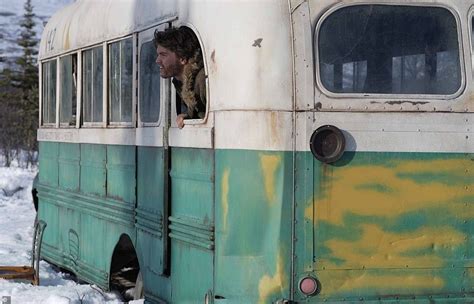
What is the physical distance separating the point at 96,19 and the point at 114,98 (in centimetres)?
83

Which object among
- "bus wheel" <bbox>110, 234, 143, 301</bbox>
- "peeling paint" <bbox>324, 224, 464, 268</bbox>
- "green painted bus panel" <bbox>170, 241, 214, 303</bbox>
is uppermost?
"peeling paint" <bbox>324, 224, 464, 268</bbox>

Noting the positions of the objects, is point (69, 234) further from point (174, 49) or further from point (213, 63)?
point (213, 63)

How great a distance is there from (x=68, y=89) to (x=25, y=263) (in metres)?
2.19

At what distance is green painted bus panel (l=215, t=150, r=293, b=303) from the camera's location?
5.11 metres

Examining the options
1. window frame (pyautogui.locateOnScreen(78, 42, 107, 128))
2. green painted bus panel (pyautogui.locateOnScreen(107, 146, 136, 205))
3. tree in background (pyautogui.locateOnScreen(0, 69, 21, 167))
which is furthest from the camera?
tree in background (pyautogui.locateOnScreen(0, 69, 21, 167))

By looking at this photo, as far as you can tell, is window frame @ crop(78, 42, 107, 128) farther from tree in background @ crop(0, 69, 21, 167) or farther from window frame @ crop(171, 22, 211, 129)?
tree in background @ crop(0, 69, 21, 167)

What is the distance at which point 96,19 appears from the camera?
802cm

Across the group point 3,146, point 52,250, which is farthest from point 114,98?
point 3,146

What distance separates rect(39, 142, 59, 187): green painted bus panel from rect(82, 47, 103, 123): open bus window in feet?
3.95

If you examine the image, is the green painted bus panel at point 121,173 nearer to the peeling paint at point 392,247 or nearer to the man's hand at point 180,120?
the man's hand at point 180,120

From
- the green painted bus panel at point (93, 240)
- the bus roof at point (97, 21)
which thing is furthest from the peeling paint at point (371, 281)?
the green painted bus panel at point (93, 240)

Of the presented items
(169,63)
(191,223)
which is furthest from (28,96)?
(191,223)

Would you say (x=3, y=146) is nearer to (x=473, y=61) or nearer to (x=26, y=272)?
(x=26, y=272)

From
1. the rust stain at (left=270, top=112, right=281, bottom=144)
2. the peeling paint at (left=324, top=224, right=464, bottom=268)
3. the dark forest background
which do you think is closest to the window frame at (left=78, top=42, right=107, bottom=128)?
the rust stain at (left=270, top=112, right=281, bottom=144)
